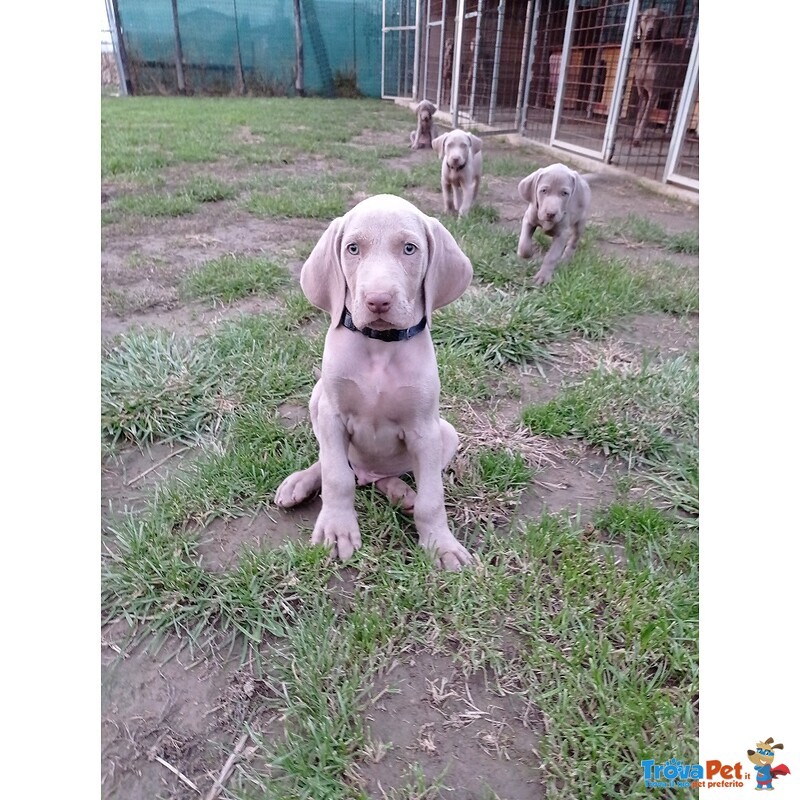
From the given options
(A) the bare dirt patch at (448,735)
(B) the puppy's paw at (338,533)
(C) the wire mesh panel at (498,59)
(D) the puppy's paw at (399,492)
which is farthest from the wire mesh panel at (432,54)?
(A) the bare dirt patch at (448,735)

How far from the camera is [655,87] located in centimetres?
906

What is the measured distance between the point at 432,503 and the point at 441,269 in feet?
2.92

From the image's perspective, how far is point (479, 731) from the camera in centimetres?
174

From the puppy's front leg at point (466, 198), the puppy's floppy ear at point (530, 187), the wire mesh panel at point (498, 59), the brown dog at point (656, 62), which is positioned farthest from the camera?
the wire mesh panel at point (498, 59)

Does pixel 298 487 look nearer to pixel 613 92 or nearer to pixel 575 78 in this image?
pixel 613 92

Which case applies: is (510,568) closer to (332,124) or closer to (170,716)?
(170,716)

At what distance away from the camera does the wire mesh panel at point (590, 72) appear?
9.88 m

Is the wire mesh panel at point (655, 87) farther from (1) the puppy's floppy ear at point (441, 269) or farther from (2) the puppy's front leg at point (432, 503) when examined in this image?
(2) the puppy's front leg at point (432, 503)

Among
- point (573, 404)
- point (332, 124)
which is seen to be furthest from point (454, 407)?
point (332, 124)

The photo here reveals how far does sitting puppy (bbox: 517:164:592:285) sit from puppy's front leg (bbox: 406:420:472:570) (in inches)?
117

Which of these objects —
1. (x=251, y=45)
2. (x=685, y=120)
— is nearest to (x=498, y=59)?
(x=685, y=120)

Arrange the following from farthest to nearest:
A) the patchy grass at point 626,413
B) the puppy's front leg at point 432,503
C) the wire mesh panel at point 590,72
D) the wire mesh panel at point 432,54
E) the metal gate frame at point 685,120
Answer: the wire mesh panel at point 432,54 → the wire mesh panel at point 590,72 → the metal gate frame at point 685,120 → the patchy grass at point 626,413 → the puppy's front leg at point 432,503

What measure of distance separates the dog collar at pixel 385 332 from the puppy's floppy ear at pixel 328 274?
0.03 metres
